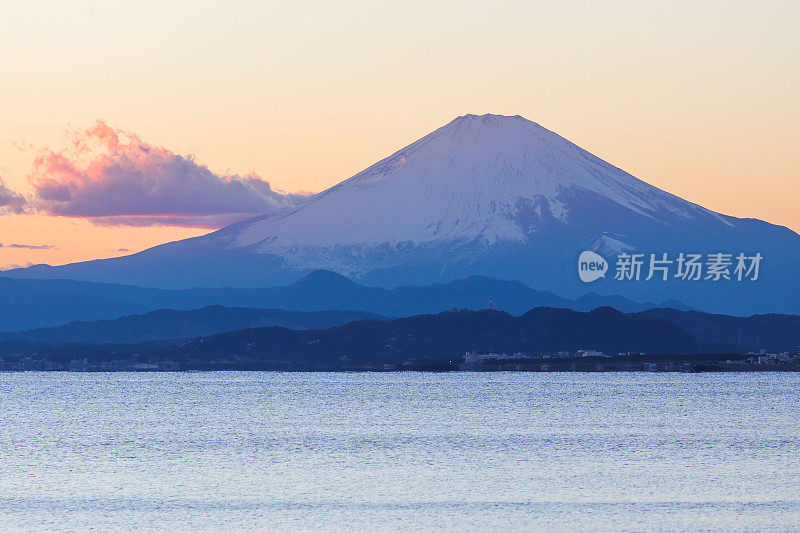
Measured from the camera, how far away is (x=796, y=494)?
51.1m

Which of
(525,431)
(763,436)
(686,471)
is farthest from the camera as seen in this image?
(525,431)

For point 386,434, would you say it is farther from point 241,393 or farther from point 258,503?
point 241,393

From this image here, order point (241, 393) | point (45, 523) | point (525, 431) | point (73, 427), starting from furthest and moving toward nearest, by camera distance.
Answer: point (241, 393) → point (73, 427) → point (525, 431) → point (45, 523)

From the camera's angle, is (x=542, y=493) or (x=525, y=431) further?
(x=525, y=431)

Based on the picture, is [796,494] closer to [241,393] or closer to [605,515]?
[605,515]

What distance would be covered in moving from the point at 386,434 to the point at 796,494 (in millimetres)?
33405

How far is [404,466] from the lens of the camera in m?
62.6

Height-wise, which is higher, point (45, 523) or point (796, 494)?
point (796, 494)

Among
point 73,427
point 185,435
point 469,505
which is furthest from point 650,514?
point 73,427

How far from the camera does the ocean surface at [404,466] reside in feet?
156

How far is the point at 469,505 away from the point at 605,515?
527 centimetres

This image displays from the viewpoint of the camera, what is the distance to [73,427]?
89312 millimetres

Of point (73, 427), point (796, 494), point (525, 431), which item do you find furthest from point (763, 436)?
point (73, 427)

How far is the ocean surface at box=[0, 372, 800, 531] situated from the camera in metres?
47.5
